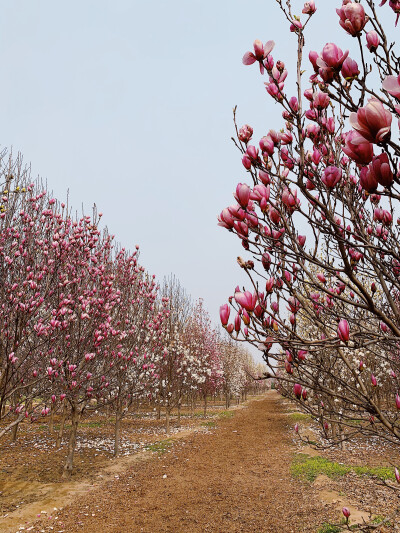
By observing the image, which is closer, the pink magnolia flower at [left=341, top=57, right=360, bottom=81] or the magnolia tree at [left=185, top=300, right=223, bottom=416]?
the pink magnolia flower at [left=341, top=57, right=360, bottom=81]

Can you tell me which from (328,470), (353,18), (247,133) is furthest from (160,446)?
(353,18)

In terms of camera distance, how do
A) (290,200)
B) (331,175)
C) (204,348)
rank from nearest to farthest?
(331,175) → (290,200) → (204,348)

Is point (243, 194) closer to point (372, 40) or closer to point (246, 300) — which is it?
point (246, 300)

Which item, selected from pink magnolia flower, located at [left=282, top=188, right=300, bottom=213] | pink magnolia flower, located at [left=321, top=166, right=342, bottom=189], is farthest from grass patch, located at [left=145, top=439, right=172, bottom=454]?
pink magnolia flower, located at [left=321, top=166, right=342, bottom=189]

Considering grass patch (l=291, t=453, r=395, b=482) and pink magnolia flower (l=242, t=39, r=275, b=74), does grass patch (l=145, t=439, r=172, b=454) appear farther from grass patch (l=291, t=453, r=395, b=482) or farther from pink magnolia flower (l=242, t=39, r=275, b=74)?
pink magnolia flower (l=242, t=39, r=275, b=74)

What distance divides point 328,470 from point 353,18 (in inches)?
405

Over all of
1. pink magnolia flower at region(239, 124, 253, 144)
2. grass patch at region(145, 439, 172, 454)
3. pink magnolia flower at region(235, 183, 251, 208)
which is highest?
pink magnolia flower at region(239, 124, 253, 144)

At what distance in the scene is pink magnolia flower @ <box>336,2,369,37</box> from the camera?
1493 millimetres

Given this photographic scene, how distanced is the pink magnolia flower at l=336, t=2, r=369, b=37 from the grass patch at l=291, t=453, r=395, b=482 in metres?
9.42

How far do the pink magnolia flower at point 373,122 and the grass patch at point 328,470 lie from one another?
9.45m

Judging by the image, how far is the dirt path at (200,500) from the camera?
19.9 ft

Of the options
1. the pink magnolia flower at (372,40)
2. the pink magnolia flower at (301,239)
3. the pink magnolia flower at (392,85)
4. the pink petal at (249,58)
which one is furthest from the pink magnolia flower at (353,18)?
the pink magnolia flower at (301,239)

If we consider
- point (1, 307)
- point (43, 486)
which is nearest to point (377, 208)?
point (1, 307)

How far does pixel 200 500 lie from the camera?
7.35m
